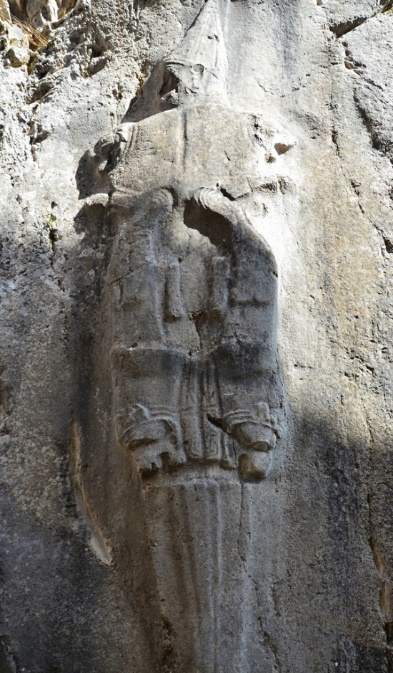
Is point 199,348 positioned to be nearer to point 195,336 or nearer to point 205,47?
point 195,336

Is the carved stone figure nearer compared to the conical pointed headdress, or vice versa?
the carved stone figure

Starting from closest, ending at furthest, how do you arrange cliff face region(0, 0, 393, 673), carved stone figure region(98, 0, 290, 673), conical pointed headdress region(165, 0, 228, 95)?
carved stone figure region(98, 0, 290, 673), cliff face region(0, 0, 393, 673), conical pointed headdress region(165, 0, 228, 95)

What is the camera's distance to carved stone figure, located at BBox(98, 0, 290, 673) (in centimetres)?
342

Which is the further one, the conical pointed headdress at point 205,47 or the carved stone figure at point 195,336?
the conical pointed headdress at point 205,47

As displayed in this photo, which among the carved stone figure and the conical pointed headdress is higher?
the conical pointed headdress

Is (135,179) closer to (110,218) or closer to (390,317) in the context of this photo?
(110,218)

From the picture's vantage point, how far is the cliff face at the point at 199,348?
11.6ft

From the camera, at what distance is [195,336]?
12.3 feet

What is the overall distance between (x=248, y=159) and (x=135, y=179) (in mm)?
466

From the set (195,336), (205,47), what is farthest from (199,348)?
(205,47)

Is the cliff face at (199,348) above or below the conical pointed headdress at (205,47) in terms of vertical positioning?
below

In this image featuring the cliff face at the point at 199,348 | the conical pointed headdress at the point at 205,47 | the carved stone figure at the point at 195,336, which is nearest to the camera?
the carved stone figure at the point at 195,336

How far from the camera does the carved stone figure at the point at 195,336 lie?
3.42 m

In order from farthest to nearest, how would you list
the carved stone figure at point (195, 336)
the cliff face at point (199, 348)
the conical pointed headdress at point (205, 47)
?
the conical pointed headdress at point (205, 47) → the cliff face at point (199, 348) → the carved stone figure at point (195, 336)
